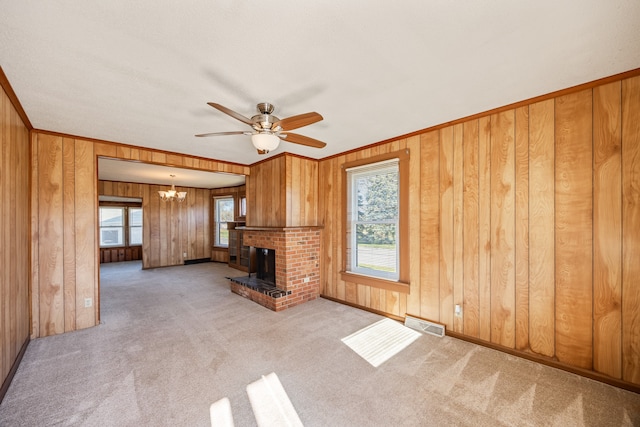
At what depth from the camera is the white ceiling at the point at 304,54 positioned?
1.34 m

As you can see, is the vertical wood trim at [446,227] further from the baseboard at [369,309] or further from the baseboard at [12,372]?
the baseboard at [12,372]

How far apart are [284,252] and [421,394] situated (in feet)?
8.41

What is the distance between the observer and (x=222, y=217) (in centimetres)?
833

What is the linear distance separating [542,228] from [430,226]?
1.04m

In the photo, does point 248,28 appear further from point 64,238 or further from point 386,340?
point 64,238

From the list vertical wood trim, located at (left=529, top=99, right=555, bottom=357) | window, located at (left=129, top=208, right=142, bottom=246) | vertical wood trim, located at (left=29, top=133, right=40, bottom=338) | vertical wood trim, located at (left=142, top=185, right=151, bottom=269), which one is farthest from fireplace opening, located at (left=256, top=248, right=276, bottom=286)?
window, located at (left=129, top=208, right=142, bottom=246)

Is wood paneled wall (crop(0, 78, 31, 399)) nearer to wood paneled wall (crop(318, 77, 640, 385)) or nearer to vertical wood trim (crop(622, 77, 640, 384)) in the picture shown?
wood paneled wall (crop(318, 77, 640, 385))

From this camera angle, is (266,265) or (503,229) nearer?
(503,229)

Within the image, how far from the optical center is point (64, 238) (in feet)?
10.4

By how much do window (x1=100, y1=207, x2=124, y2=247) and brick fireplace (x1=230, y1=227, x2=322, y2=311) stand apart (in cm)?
722

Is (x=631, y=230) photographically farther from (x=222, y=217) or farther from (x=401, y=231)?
(x=222, y=217)

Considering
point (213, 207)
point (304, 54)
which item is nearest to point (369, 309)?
point (304, 54)

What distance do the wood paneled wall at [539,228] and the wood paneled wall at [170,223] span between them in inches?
278

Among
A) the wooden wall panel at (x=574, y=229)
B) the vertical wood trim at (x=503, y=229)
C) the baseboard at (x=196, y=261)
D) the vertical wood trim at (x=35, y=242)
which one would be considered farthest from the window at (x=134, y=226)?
the wooden wall panel at (x=574, y=229)
